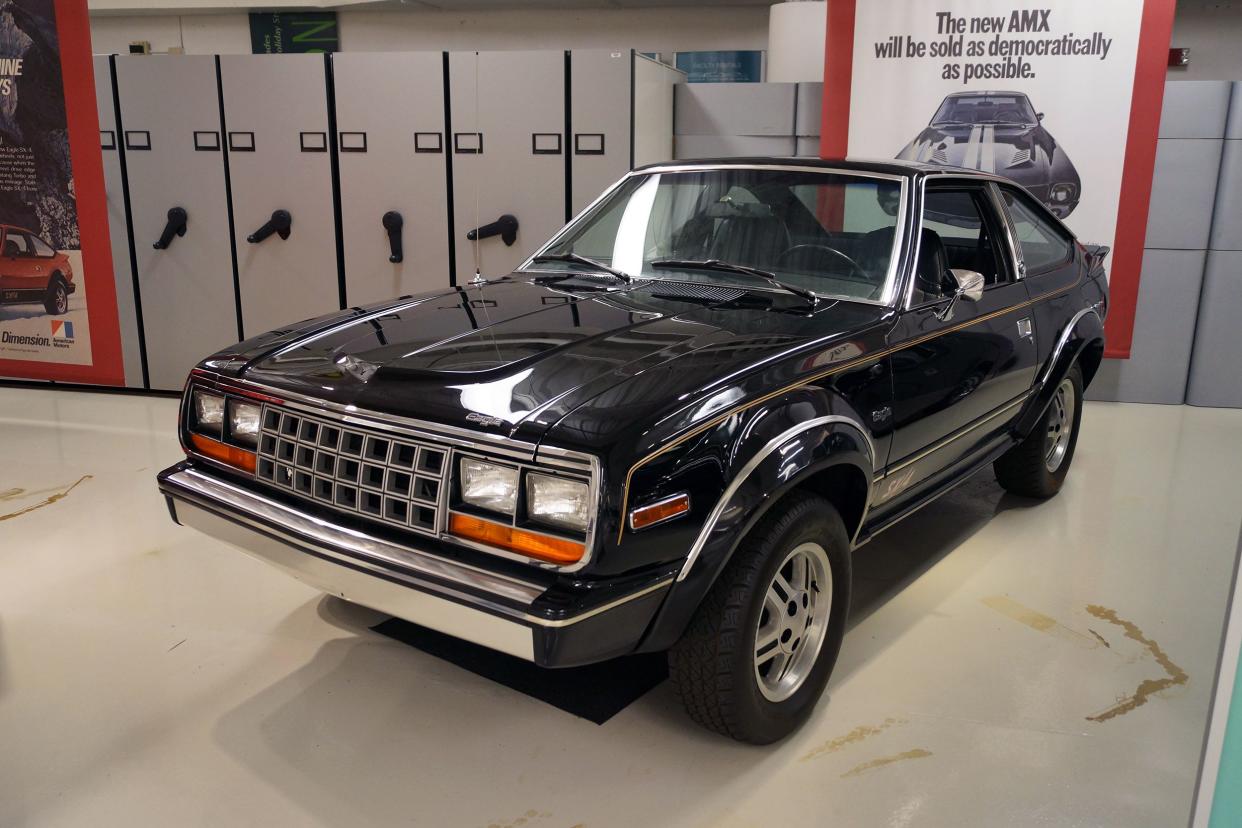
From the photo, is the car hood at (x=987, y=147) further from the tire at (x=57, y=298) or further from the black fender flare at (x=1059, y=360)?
the tire at (x=57, y=298)

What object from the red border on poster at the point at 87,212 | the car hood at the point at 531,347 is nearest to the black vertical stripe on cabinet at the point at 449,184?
the red border on poster at the point at 87,212

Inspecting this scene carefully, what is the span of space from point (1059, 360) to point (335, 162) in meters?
4.16

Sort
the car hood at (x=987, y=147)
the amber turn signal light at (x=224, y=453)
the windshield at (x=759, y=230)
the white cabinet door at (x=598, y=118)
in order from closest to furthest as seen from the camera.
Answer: the amber turn signal light at (x=224, y=453) < the windshield at (x=759, y=230) < the white cabinet door at (x=598, y=118) < the car hood at (x=987, y=147)

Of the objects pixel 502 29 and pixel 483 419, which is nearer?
pixel 483 419

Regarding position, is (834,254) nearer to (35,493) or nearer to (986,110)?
(986,110)

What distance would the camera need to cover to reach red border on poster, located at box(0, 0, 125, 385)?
5148 millimetres

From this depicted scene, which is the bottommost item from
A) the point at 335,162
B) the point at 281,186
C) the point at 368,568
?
the point at 368,568

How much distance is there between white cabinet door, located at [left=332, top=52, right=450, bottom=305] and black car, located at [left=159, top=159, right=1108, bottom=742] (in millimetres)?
2532

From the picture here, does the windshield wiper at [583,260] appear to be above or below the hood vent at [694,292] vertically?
above

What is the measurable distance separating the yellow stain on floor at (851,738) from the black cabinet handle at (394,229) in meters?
4.13

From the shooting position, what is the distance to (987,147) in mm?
5695

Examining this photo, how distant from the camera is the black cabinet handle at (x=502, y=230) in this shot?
5.54 m

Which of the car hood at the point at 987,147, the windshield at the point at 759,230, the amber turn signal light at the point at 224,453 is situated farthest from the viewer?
the car hood at the point at 987,147

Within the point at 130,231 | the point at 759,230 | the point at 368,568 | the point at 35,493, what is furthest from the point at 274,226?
the point at 368,568
